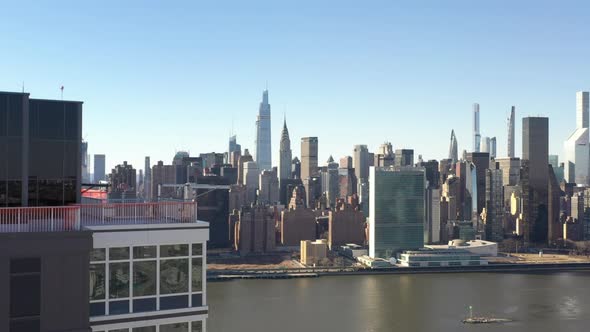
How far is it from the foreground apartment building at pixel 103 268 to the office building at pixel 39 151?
2.23ft

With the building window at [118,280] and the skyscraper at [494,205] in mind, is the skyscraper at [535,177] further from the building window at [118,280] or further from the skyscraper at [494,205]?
the building window at [118,280]

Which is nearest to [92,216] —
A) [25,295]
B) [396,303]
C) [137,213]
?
[137,213]

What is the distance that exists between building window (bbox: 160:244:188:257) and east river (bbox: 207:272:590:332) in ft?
124

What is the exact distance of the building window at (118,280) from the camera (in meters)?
9.63

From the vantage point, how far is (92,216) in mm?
10750

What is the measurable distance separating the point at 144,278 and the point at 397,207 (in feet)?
355

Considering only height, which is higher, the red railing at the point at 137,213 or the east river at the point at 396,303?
the red railing at the point at 137,213

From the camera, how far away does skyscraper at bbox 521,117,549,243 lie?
5581 inches

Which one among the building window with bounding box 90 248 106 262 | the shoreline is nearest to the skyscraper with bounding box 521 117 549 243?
the shoreline

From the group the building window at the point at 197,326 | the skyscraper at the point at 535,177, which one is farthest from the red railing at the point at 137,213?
the skyscraper at the point at 535,177

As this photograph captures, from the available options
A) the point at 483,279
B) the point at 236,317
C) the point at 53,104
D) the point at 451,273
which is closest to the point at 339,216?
the point at 451,273

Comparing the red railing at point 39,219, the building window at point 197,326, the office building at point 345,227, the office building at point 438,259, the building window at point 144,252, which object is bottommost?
the office building at point 438,259

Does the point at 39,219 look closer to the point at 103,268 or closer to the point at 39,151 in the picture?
the point at 103,268

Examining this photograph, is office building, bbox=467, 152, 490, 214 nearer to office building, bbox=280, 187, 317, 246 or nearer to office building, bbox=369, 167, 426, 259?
office building, bbox=369, 167, 426, 259
